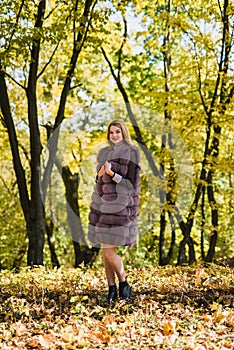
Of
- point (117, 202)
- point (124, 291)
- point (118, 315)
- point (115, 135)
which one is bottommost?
point (118, 315)

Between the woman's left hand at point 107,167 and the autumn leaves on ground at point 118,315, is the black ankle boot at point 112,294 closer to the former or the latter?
the autumn leaves on ground at point 118,315

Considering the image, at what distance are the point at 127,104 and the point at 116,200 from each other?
827 centimetres

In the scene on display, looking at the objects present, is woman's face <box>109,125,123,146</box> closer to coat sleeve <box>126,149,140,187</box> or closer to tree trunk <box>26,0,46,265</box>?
coat sleeve <box>126,149,140,187</box>

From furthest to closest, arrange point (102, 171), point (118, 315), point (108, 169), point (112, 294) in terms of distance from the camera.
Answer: point (112, 294)
point (102, 171)
point (108, 169)
point (118, 315)

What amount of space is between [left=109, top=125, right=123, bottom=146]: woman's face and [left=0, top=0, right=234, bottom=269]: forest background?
3.28 metres

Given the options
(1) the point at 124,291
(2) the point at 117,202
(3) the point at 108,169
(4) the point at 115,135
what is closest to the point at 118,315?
(1) the point at 124,291

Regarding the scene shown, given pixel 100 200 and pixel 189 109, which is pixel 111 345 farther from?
pixel 189 109

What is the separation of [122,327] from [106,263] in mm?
1055

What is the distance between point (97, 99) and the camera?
15.9 m

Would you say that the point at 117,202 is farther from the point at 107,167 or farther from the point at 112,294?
the point at 112,294

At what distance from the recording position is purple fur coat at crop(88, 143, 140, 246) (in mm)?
5129

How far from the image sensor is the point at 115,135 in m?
5.23

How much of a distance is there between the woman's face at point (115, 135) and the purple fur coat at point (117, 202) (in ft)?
0.17

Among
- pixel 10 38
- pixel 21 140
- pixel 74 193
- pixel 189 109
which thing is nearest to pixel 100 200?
pixel 10 38
